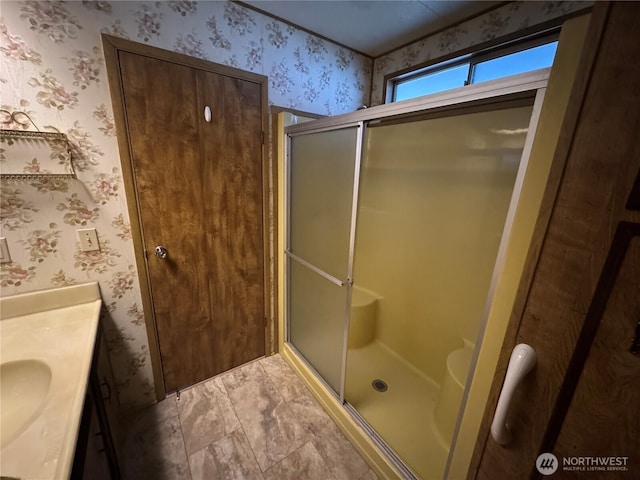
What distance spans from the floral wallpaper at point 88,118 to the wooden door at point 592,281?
1.57 meters

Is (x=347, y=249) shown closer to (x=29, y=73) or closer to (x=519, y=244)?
(x=519, y=244)

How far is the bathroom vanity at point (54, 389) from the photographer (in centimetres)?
62

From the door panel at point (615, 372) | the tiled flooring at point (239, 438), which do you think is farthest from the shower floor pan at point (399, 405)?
the door panel at point (615, 372)

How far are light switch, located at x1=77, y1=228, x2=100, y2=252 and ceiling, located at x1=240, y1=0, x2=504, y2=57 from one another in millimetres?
1443

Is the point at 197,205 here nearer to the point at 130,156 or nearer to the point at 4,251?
the point at 130,156

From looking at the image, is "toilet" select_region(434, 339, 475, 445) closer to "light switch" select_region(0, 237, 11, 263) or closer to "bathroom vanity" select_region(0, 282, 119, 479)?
"bathroom vanity" select_region(0, 282, 119, 479)

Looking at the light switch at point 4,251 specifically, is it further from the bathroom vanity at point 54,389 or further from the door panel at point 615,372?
the door panel at point 615,372

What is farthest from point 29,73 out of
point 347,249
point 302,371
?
point 302,371

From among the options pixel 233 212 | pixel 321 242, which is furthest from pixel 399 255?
pixel 233 212

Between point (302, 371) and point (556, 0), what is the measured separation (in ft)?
8.36

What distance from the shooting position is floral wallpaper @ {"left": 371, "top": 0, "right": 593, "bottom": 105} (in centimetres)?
129

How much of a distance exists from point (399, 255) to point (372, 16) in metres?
1.55

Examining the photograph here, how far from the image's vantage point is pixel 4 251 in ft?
3.67

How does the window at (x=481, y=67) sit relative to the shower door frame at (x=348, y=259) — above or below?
above
